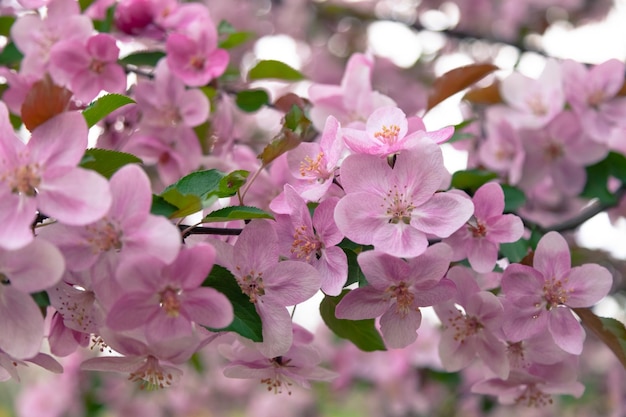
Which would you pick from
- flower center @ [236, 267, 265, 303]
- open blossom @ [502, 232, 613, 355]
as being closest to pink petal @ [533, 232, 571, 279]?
open blossom @ [502, 232, 613, 355]

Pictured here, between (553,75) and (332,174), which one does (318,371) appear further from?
(553,75)

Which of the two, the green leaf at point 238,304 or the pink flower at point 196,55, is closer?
the green leaf at point 238,304

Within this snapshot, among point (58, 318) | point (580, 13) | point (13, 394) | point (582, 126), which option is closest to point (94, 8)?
point (58, 318)

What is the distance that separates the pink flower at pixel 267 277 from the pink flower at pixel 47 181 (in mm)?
171

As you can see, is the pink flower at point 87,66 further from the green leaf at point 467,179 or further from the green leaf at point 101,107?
the green leaf at point 467,179

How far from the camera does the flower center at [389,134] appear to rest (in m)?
0.73

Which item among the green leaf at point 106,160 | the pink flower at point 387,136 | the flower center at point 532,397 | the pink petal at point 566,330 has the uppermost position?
the pink flower at point 387,136

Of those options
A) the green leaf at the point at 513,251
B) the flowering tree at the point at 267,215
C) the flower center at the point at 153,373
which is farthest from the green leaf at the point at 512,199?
the flower center at the point at 153,373

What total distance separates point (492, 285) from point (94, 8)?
0.90 meters

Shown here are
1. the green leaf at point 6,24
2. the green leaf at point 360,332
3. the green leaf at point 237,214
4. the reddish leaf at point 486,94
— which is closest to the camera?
the green leaf at point 237,214

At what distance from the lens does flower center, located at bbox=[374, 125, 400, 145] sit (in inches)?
28.8

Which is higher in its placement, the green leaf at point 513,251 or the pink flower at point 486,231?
the pink flower at point 486,231

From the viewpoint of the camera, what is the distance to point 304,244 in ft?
2.43

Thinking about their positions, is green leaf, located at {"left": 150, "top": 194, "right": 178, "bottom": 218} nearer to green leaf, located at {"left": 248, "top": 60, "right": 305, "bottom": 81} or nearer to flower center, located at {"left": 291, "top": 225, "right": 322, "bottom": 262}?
flower center, located at {"left": 291, "top": 225, "right": 322, "bottom": 262}
